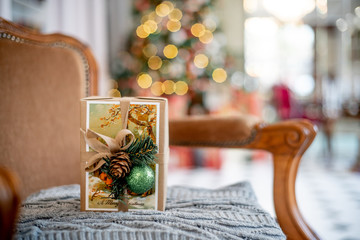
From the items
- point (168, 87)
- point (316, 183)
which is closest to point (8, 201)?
point (316, 183)

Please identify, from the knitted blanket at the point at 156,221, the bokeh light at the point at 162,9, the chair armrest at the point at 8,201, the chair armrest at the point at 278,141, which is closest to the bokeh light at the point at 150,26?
the bokeh light at the point at 162,9

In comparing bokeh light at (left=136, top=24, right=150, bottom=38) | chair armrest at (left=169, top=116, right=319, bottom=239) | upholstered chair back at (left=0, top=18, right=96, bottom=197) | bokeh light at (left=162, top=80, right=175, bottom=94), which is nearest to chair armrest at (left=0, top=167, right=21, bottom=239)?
upholstered chair back at (left=0, top=18, right=96, bottom=197)

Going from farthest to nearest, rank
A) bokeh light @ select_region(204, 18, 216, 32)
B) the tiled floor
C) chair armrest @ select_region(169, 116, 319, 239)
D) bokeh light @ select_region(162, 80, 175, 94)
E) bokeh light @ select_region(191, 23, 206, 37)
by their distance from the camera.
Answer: bokeh light @ select_region(204, 18, 216, 32), bokeh light @ select_region(191, 23, 206, 37), bokeh light @ select_region(162, 80, 175, 94), the tiled floor, chair armrest @ select_region(169, 116, 319, 239)

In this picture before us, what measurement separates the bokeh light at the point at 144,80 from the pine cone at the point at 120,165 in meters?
3.21

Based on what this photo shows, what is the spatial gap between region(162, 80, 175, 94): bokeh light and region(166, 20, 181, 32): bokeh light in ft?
2.07

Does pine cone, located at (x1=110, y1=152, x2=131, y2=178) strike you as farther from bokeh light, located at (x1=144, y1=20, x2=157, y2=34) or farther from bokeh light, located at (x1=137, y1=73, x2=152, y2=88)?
bokeh light, located at (x1=144, y1=20, x2=157, y2=34)

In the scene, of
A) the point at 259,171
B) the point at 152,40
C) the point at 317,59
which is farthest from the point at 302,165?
the point at 317,59

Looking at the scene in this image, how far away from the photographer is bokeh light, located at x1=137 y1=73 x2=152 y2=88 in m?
3.79

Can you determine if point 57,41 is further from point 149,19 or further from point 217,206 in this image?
point 149,19

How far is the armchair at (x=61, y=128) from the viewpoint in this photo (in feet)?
2.83

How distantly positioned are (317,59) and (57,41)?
684 cm

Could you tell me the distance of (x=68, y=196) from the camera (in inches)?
30.6

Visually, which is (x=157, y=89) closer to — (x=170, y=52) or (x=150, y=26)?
(x=170, y=52)

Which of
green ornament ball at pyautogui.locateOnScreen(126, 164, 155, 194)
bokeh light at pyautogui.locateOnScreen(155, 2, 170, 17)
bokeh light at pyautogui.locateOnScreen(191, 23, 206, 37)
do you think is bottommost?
green ornament ball at pyautogui.locateOnScreen(126, 164, 155, 194)
